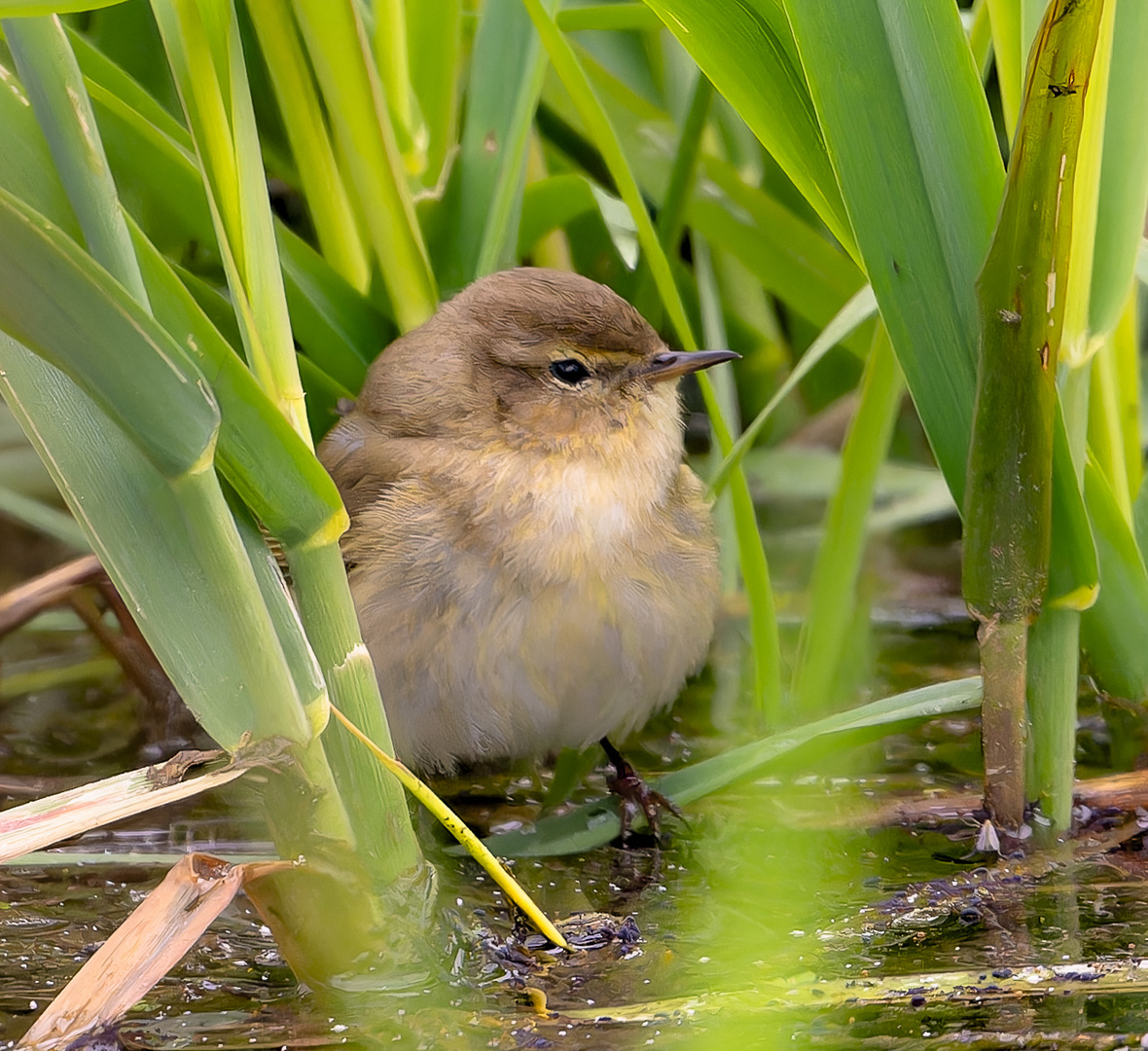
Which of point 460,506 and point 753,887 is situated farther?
point 460,506

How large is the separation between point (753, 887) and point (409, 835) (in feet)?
1.73

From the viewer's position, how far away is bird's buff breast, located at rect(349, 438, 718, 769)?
7.08 ft

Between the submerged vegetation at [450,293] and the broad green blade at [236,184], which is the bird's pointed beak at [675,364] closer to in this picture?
the submerged vegetation at [450,293]

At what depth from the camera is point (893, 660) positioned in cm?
292

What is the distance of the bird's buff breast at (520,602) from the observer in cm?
216

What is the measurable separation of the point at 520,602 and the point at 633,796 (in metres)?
0.42

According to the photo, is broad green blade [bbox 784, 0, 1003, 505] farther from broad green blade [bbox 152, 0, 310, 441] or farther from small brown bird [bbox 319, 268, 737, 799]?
broad green blade [bbox 152, 0, 310, 441]

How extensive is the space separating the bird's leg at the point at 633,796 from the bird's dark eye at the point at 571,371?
2.05 ft

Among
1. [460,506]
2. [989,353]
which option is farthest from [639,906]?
A: [989,353]

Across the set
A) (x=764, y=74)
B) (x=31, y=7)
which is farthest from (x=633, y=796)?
(x=31, y=7)

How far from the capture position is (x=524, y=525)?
2178 millimetres

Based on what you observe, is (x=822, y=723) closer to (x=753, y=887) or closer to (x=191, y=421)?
(x=753, y=887)

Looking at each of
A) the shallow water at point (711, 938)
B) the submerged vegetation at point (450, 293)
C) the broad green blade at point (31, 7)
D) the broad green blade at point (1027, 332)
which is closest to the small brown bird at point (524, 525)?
the submerged vegetation at point (450, 293)

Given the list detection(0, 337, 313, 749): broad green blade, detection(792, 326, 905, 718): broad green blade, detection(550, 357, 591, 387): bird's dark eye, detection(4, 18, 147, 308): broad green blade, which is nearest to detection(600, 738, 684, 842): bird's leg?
detection(792, 326, 905, 718): broad green blade
